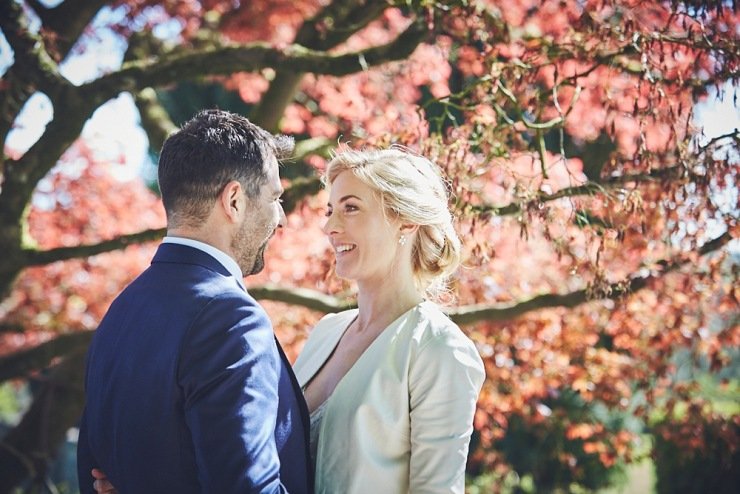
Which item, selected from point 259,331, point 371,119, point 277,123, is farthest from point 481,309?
point 259,331

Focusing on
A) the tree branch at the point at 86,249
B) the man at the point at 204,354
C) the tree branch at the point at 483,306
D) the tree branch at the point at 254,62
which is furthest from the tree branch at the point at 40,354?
the man at the point at 204,354

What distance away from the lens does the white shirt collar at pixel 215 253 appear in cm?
223

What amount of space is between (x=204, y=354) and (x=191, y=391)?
0.10 metres

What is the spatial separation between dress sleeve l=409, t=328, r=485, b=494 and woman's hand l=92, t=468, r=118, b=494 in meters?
0.90

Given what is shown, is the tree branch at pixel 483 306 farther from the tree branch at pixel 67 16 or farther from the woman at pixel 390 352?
the tree branch at pixel 67 16

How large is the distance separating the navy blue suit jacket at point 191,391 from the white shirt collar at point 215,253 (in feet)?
0.06

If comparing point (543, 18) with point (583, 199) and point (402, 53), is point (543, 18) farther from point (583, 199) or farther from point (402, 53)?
point (583, 199)

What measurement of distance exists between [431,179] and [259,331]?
3.75 ft

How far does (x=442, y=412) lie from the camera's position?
2.46 m

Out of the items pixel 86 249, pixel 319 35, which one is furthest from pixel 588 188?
pixel 86 249

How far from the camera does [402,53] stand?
4.43 m

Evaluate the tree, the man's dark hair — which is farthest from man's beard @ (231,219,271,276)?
the tree

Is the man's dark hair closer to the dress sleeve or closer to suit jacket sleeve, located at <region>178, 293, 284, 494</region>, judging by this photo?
suit jacket sleeve, located at <region>178, 293, 284, 494</region>

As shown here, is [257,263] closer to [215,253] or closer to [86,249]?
[215,253]
